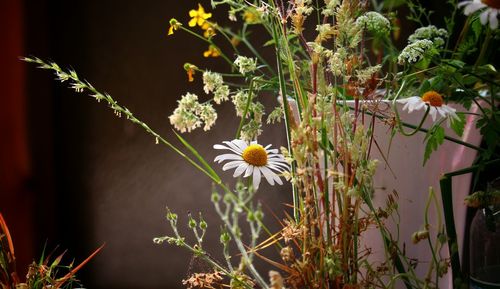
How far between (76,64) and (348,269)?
745mm

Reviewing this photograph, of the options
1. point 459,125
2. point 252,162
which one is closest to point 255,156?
point 252,162

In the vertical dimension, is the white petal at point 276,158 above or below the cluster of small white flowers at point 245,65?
below

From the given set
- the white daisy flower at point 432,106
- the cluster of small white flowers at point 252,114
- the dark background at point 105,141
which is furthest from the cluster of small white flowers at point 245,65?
the dark background at point 105,141

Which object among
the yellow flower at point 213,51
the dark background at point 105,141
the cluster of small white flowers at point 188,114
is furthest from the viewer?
the dark background at point 105,141

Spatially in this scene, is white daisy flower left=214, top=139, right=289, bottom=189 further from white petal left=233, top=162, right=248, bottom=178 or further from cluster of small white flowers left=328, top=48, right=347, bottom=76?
cluster of small white flowers left=328, top=48, right=347, bottom=76

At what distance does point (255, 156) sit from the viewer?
64 cm

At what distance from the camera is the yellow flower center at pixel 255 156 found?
2.11 ft

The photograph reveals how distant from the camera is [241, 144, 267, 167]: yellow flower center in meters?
0.64

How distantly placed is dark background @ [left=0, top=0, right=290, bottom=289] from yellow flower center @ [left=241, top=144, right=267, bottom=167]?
47 cm

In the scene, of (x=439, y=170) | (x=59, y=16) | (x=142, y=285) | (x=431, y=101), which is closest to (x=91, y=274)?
(x=142, y=285)

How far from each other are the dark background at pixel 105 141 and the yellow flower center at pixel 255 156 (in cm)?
47

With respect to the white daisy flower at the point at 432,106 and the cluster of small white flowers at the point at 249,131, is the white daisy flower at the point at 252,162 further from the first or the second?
the white daisy flower at the point at 432,106

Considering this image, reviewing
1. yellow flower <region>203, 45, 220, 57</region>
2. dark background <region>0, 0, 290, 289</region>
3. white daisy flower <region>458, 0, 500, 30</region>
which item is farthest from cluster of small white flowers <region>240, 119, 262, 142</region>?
dark background <region>0, 0, 290, 289</region>

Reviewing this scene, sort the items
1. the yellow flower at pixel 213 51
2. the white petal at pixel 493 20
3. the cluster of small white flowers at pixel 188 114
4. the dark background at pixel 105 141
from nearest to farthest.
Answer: the white petal at pixel 493 20
the cluster of small white flowers at pixel 188 114
the yellow flower at pixel 213 51
the dark background at pixel 105 141
